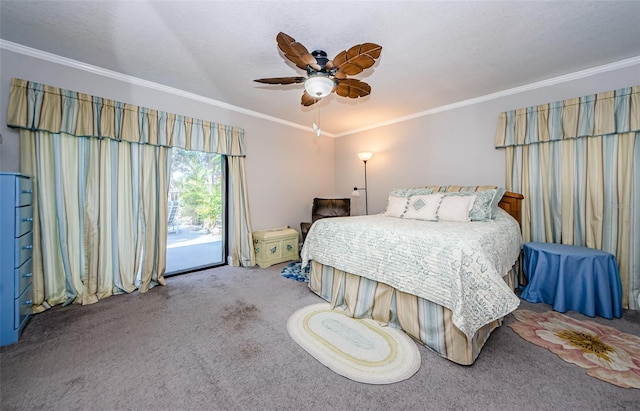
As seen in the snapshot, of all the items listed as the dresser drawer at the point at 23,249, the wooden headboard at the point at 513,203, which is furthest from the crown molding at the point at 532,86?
the dresser drawer at the point at 23,249

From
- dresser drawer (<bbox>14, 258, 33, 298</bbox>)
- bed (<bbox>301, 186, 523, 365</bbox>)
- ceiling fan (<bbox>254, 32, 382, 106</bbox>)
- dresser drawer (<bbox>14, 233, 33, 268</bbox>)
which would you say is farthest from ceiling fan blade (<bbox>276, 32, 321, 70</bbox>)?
dresser drawer (<bbox>14, 258, 33, 298</bbox>)

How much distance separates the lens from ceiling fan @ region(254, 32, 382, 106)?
5.42ft

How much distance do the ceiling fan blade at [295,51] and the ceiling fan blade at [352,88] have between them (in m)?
0.34

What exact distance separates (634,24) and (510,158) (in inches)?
55.6

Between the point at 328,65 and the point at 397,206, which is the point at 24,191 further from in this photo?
the point at 397,206

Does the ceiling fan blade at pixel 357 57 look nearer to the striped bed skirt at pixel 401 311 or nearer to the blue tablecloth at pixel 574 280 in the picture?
the striped bed skirt at pixel 401 311

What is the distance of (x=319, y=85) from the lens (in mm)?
1977

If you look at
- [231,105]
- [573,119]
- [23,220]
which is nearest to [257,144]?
[231,105]

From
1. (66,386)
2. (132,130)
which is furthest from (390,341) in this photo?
(132,130)

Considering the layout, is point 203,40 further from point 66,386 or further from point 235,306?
point 66,386

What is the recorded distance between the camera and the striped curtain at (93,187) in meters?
2.24

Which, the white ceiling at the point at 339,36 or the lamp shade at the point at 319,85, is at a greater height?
A: the white ceiling at the point at 339,36

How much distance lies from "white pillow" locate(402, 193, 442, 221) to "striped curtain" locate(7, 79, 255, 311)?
9.63ft

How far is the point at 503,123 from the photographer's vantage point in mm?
3051
